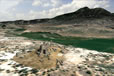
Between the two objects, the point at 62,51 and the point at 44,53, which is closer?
the point at 44,53

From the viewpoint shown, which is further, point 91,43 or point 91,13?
point 91,13

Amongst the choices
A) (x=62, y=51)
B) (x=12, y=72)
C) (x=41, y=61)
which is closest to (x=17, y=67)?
(x=12, y=72)

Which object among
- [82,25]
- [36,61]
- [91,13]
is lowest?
[36,61]

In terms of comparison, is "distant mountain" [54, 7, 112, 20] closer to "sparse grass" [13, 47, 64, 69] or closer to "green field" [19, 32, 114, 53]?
"green field" [19, 32, 114, 53]

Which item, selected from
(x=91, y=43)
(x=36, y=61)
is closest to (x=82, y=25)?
(x=91, y=43)

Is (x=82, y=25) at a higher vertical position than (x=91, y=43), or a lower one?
higher

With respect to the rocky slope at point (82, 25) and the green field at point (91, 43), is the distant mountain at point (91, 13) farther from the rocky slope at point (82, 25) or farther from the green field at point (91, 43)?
the green field at point (91, 43)

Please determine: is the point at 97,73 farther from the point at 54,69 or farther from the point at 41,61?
the point at 41,61

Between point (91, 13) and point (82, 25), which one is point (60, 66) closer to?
point (82, 25)

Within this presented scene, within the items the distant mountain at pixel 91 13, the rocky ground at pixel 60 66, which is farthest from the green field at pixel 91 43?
the distant mountain at pixel 91 13

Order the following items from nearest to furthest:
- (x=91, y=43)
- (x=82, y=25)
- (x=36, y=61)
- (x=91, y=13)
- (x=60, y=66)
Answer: (x=60, y=66)
(x=36, y=61)
(x=91, y=43)
(x=82, y=25)
(x=91, y=13)

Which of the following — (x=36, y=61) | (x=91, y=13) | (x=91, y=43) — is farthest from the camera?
(x=91, y=13)
